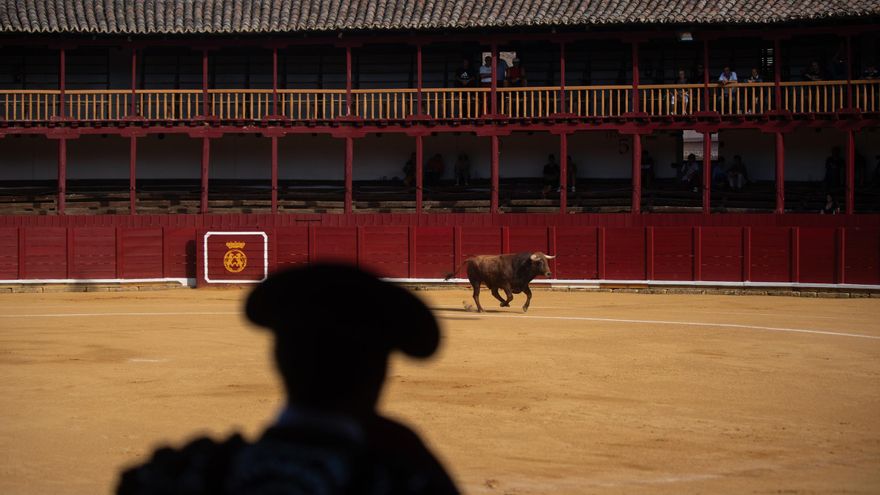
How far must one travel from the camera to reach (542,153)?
32781 mm

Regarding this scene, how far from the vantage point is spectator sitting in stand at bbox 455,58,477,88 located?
3181 centimetres

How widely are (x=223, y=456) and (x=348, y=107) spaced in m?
29.4

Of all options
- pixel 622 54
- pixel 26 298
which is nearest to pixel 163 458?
pixel 26 298

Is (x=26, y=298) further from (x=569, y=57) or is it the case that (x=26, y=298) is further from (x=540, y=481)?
(x=540, y=481)

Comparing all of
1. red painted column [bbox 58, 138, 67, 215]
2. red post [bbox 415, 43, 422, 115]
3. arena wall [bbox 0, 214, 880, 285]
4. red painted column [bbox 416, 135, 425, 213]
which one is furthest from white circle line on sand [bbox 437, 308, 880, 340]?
red painted column [bbox 58, 138, 67, 215]

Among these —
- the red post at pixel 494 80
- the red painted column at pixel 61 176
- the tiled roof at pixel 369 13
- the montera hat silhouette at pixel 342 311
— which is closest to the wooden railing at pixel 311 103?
the tiled roof at pixel 369 13

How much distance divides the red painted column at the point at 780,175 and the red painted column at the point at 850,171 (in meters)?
1.39

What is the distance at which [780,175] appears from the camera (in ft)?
95.8

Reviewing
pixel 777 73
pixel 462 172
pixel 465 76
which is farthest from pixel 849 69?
pixel 462 172

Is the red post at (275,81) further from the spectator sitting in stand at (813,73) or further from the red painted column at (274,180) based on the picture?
the spectator sitting in stand at (813,73)

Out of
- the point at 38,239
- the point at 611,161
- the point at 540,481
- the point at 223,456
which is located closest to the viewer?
the point at 223,456

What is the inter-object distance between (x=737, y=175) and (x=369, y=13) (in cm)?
977

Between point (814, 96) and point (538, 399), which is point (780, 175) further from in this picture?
point (538, 399)

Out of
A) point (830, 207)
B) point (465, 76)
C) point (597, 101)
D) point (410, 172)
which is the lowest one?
point (830, 207)
